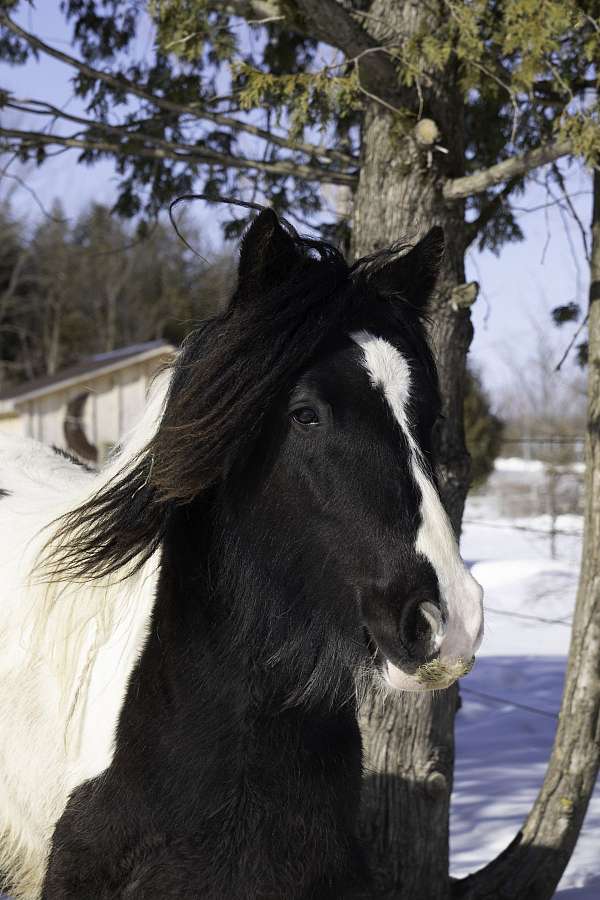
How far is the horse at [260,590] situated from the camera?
1.76 metres

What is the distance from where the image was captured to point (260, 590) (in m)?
1.94

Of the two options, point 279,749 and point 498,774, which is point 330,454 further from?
point 498,774

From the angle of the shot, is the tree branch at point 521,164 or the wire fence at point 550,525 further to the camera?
the wire fence at point 550,525

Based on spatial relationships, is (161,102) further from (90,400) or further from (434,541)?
(90,400)

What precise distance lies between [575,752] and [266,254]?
8.74 feet

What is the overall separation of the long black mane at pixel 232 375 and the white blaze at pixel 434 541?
0.13 m

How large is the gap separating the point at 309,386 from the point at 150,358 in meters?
9.83

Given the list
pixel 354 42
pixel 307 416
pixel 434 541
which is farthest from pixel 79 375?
pixel 434 541

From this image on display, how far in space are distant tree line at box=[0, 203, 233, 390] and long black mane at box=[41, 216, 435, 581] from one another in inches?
1142

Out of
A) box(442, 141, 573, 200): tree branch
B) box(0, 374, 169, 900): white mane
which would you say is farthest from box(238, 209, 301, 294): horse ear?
box(442, 141, 573, 200): tree branch

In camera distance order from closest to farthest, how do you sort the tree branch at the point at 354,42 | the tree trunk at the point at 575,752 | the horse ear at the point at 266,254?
the horse ear at the point at 266,254
the tree branch at the point at 354,42
the tree trunk at the point at 575,752

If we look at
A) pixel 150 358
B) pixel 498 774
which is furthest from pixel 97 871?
pixel 150 358

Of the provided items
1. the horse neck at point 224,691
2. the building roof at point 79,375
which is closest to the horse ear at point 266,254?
the horse neck at point 224,691

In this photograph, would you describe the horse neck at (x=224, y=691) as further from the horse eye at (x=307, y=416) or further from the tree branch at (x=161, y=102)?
the tree branch at (x=161, y=102)
